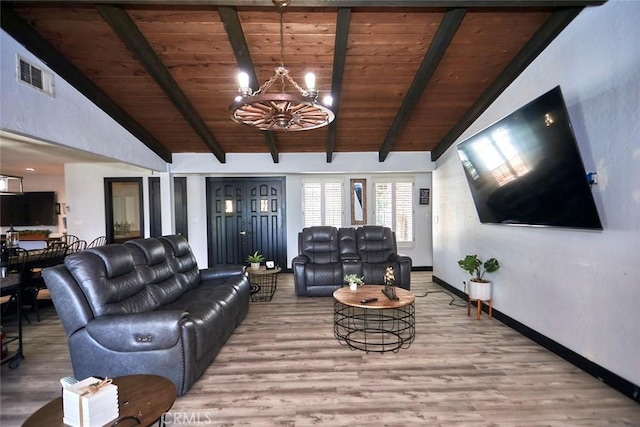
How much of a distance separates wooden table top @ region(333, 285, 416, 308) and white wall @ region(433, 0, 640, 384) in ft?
4.38

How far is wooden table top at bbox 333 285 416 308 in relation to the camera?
2.92 meters

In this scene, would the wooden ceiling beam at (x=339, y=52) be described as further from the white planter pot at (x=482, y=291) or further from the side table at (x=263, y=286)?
the white planter pot at (x=482, y=291)

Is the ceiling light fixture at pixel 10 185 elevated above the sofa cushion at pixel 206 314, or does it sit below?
above

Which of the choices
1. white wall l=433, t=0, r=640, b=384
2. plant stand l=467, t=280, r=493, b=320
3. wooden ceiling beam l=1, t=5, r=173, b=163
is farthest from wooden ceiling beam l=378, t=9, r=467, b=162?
wooden ceiling beam l=1, t=5, r=173, b=163

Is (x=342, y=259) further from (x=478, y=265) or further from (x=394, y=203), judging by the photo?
(x=394, y=203)

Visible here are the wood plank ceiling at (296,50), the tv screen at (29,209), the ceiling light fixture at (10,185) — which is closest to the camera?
the wood plank ceiling at (296,50)

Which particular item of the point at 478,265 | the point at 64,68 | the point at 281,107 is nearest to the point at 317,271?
the point at 478,265

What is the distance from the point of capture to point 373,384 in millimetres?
2387

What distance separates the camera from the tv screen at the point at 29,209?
7422 mm

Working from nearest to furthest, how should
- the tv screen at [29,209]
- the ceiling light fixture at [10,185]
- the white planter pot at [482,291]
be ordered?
1. the white planter pot at [482,291]
2. the ceiling light fixture at [10,185]
3. the tv screen at [29,209]

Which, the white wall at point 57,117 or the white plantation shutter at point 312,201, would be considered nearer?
the white wall at point 57,117

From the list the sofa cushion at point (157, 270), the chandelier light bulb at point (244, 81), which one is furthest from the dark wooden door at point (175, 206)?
the chandelier light bulb at point (244, 81)

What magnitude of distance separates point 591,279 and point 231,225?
602 centimetres

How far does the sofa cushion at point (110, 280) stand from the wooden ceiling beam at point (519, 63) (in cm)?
431
